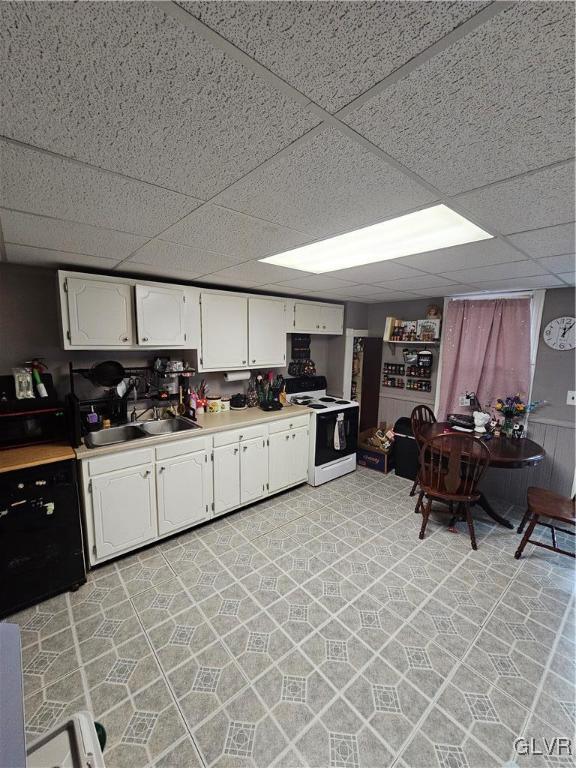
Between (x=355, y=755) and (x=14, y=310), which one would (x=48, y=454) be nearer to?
(x=14, y=310)

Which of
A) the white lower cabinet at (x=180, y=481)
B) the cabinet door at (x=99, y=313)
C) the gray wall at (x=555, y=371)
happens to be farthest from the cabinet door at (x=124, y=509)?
the gray wall at (x=555, y=371)

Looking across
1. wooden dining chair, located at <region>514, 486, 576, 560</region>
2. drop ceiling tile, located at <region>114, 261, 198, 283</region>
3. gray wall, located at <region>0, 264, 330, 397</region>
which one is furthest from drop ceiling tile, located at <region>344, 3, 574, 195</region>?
gray wall, located at <region>0, 264, 330, 397</region>

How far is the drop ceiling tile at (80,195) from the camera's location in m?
0.98

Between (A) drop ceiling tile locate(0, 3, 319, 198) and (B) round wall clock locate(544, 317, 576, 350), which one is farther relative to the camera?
(B) round wall clock locate(544, 317, 576, 350)

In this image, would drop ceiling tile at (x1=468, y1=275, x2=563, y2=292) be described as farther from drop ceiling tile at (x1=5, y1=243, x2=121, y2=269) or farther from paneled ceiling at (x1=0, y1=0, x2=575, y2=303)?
drop ceiling tile at (x1=5, y1=243, x2=121, y2=269)

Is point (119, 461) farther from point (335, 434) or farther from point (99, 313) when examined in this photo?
point (335, 434)

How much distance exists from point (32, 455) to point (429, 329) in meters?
4.05

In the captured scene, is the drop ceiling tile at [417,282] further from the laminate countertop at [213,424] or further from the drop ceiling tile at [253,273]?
the laminate countertop at [213,424]

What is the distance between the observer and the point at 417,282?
9.44 ft

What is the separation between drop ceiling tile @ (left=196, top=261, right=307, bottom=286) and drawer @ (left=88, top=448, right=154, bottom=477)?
60.1 inches

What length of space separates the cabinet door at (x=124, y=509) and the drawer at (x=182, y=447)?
127 mm

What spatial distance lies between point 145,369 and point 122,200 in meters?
1.95

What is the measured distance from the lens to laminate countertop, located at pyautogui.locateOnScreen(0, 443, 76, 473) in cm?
191

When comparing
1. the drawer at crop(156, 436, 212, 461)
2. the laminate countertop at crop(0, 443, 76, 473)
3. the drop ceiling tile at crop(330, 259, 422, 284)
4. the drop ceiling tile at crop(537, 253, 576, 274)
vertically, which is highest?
the drop ceiling tile at crop(537, 253, 576, 274)
